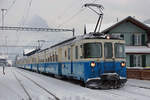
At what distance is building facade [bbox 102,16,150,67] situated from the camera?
3375 centimetres

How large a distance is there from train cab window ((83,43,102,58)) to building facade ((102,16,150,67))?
19273 millimetres

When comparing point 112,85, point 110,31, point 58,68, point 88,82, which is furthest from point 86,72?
point 110,31

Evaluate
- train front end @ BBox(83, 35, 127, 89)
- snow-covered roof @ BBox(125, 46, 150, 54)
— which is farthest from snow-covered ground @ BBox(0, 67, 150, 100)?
snow-covered roof @ BBox(125, 46, 150, 54)

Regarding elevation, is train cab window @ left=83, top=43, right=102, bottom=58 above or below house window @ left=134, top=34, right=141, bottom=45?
below

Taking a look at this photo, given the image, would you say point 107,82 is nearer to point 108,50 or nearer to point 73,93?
point 108,50

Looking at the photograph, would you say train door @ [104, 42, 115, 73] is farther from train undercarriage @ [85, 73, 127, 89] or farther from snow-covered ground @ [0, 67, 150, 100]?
snow-covered ground @ [0, 67, 150, 100]

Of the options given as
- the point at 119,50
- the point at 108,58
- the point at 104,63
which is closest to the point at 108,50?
the point at 108,58

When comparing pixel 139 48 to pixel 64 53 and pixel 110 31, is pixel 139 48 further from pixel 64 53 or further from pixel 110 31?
pixel 64 53

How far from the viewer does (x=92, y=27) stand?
39.8 metres

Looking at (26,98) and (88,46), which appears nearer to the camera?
(26,98)

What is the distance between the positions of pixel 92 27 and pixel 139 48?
825cm

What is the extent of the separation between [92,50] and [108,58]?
2.91 ft

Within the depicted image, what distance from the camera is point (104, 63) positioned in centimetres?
1425

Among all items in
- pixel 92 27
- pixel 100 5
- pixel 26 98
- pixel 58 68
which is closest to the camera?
pixel 26 98
